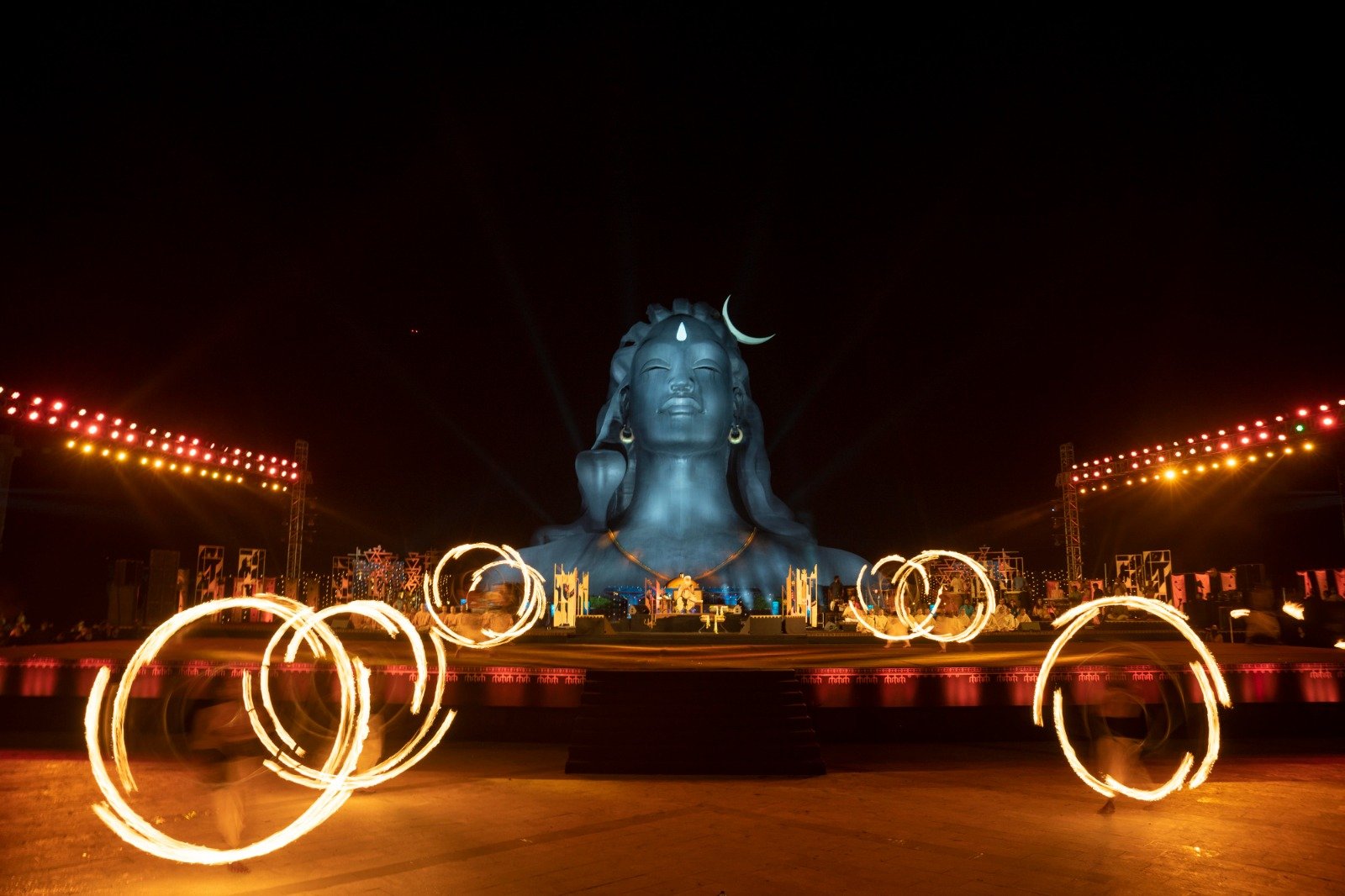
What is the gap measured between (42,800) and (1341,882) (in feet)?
31.1

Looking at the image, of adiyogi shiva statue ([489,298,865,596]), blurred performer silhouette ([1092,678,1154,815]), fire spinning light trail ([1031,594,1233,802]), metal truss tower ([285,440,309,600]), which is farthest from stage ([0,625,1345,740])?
adiyogi shiva statue ([489,298,865,596])

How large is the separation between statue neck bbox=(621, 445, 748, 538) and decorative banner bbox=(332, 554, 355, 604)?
7744mm

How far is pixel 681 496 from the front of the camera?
86.5ft

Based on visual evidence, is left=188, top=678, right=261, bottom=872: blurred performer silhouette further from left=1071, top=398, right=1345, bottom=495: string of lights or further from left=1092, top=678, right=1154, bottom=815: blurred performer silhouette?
left=1071, top=398, right=1345, bottom=495: string of lights

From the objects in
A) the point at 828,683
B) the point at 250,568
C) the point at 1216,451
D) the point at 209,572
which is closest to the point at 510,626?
the point at 828,683

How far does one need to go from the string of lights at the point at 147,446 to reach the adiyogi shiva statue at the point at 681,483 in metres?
7.47

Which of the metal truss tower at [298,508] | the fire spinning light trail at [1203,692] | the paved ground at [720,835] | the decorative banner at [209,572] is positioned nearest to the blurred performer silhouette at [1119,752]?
the fire spinning light trail at [1203,692]

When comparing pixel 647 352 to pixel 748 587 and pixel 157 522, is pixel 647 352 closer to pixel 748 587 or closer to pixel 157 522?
pixel 748 587

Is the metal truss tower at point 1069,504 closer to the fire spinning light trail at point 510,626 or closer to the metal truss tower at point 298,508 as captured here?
the fire spinning light trail at point 510,626

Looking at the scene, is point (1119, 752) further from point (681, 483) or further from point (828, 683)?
point (681, 483)

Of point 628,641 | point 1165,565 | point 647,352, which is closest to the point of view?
point 628,641

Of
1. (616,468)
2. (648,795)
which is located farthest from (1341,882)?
(616,468)

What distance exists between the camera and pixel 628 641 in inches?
648

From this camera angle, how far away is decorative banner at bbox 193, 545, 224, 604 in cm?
2220
